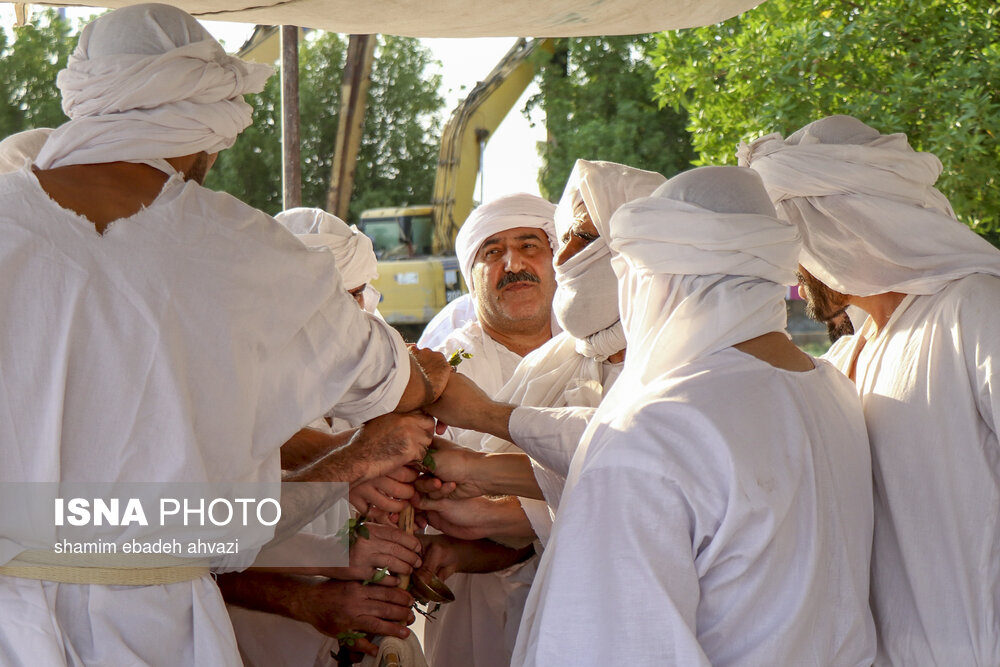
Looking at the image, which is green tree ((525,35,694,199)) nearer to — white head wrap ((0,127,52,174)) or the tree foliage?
the tree foliage

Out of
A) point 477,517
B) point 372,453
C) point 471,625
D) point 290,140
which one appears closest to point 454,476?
point 477,517

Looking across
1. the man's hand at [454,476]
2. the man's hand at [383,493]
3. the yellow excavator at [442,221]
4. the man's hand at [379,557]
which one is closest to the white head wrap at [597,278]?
the man's hand at [454,476]

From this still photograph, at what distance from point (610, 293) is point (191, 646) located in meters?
1.70

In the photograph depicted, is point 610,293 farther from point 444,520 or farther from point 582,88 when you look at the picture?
point 582,88

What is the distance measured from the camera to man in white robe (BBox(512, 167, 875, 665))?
2086 mm

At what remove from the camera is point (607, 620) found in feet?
6.84

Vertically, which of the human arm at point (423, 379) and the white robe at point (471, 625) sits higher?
the human arm at point (423, 379)

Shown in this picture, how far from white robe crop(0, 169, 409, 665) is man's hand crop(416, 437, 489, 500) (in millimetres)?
865

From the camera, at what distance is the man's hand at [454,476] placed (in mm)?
3199

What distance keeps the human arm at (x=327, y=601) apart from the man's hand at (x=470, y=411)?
521mm

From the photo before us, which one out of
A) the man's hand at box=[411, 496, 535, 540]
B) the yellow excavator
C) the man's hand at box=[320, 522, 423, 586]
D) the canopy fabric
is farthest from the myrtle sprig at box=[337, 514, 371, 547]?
the yellow excavator

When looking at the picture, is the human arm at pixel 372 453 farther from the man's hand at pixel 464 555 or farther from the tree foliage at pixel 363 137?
the tree foliage at pixel 363 137

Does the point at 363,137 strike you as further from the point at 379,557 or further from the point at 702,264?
the point at 702,264

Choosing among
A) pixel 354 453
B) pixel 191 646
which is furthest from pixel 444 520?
pixel 191 646
